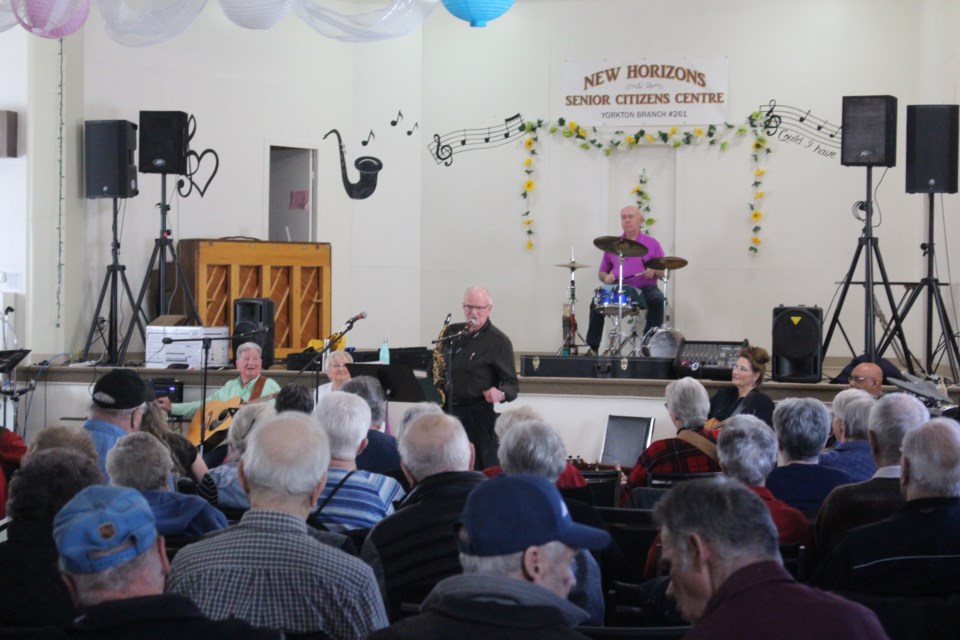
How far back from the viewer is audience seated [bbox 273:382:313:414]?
503cm

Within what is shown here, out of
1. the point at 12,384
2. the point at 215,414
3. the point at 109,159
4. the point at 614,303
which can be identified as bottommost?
the point at 215,414

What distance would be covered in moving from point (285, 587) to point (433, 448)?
0.81 meters

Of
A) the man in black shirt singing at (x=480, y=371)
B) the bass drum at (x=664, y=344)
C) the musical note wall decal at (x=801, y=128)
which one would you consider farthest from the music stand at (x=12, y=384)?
the musical note wall decal at (x=801, y=128)

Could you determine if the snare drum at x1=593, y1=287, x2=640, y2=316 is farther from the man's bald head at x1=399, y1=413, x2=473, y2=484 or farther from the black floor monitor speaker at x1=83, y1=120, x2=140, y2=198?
the man's bald head at x1=399, y1=413, x2=473, y2=484

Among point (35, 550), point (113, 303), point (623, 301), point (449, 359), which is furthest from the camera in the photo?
point (623, 301)

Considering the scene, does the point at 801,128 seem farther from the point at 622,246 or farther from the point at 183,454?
the point at 183,454

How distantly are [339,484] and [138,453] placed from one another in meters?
0.60

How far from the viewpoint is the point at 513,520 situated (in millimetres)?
2070

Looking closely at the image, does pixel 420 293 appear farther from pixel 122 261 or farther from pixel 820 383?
pixel 820 383

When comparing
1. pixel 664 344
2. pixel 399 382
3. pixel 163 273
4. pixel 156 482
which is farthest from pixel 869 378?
pixel 163 273

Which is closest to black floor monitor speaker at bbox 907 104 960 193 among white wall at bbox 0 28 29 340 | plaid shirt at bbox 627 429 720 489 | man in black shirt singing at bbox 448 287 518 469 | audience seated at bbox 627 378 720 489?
man in black shirt singing at bbox 448 287 518 469

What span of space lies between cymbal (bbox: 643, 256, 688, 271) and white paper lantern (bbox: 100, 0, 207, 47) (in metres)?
4.96

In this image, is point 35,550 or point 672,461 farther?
point 672,461

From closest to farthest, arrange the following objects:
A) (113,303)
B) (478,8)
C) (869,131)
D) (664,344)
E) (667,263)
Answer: (478,8), (869,131), (664,344), (113,303), (667,263)
